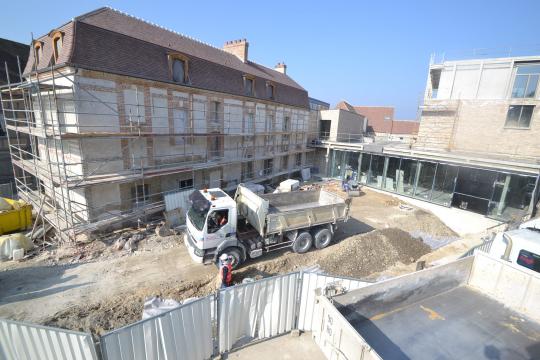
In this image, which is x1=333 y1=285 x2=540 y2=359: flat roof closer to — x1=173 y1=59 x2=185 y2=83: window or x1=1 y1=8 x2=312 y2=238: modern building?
x1=1 y1=8 x2=312 y2=238: modern building

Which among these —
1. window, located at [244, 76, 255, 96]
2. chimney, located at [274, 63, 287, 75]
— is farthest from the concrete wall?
window, located at [244, 76, 255, 96]

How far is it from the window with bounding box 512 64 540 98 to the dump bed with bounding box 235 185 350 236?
1621cm

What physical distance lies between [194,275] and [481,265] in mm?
8549

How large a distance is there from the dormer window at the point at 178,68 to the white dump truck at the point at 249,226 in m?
6.83

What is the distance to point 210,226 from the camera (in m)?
A: 8.21

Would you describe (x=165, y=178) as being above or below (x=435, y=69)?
below

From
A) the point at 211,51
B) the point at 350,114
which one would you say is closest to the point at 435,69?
the point at 350,114

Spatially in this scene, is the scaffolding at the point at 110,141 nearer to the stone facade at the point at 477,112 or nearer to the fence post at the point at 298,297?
the fence post at the point at 298,297

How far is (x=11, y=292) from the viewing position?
7441 mm

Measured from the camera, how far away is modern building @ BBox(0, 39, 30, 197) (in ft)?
53.6

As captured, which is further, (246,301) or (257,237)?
(257,237)

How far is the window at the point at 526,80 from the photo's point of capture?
16359 millimetres

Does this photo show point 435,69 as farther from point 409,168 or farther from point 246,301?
point 246,301

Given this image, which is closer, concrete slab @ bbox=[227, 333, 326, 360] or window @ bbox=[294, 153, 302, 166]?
concrete slab @ bbox=[227, 333, 326, 360]
